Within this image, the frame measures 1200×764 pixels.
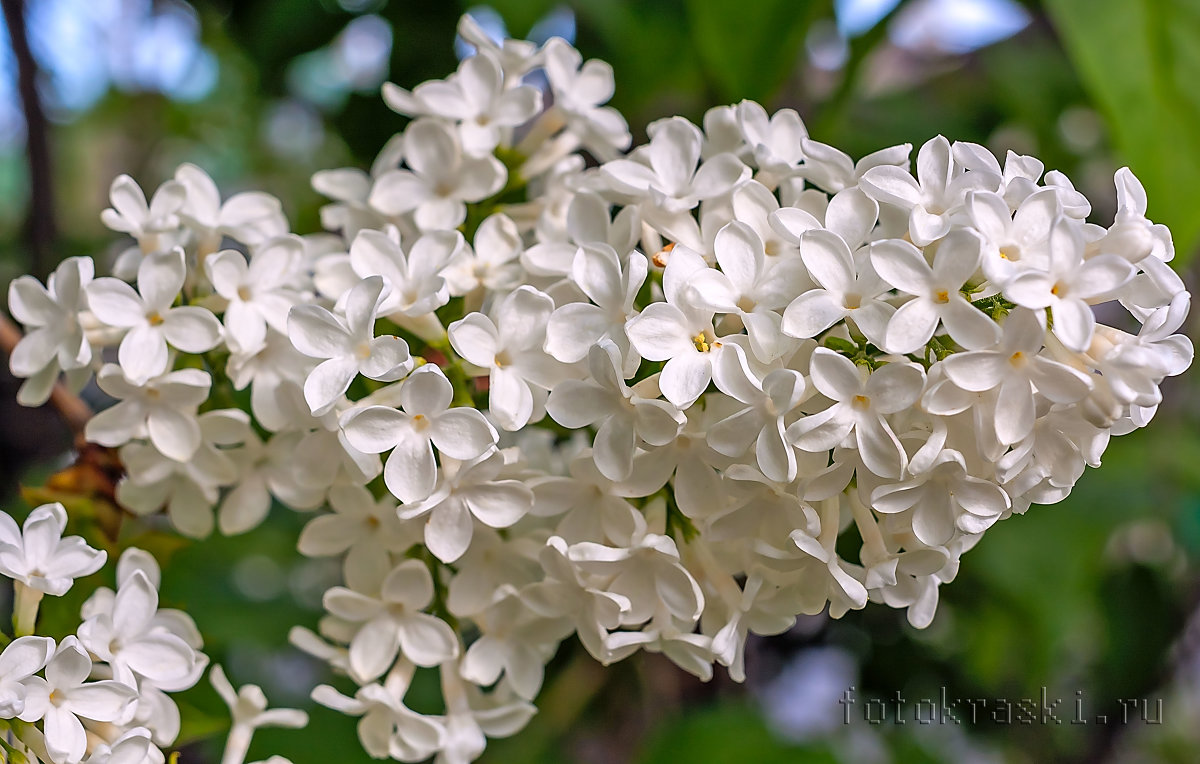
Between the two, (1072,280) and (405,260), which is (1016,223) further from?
(405,260)

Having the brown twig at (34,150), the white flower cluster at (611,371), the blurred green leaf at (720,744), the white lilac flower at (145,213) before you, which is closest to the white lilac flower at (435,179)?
the white flower cluster at (611,371)

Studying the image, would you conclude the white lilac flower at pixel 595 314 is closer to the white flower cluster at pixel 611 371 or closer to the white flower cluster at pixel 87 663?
the white flower cluster at pixel 611 371

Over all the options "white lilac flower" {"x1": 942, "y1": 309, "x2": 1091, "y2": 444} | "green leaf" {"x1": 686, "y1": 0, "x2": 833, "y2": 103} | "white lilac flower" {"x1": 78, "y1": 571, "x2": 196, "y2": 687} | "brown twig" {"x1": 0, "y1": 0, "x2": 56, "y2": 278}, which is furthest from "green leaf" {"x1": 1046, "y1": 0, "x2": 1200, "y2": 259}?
"brown twig" {"x1": 0, "y1": 0, "x2": 56, "y2": 278}

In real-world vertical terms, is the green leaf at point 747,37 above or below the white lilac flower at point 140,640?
above

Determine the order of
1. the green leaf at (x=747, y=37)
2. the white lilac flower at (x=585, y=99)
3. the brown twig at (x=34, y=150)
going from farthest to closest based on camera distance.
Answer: the brown twig at (x=34, y=150) → the green leaf at (x=747, y=37) → the white lilac flower at (x=585, y=99)

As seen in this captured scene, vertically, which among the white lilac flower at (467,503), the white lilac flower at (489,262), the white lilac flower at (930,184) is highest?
the white lilac flower at (930,184)

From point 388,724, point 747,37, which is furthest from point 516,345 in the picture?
point 747,37

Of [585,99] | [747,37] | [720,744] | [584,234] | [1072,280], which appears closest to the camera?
[1072,280]
